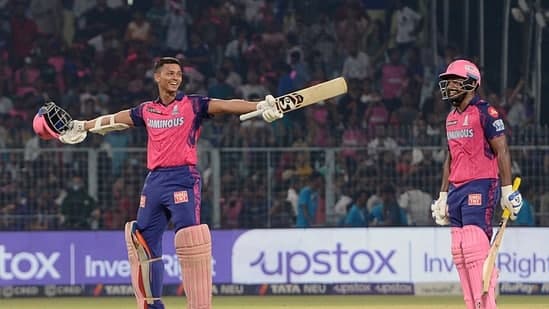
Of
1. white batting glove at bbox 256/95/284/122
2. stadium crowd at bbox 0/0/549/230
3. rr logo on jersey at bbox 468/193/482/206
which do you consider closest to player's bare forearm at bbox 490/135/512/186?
rr logo on jersey at bbox 468/193/482/206

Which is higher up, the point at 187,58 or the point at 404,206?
the point at 187,58

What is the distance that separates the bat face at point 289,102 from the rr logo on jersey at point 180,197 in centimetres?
93

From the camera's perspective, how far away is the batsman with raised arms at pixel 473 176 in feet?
32.9

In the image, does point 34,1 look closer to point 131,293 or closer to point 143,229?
point 131,293

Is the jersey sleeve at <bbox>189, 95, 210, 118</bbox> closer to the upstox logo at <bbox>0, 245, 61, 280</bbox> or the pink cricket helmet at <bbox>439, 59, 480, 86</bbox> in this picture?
the pink cricket helmet at <bbox>439, 59, 480, 86</bbox>

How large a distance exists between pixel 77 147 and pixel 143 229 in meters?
7.50

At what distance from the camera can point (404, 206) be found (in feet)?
54.7

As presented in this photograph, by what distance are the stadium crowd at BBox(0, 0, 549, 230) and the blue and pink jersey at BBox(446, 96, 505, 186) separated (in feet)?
20.8

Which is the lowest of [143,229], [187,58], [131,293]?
[131,293]

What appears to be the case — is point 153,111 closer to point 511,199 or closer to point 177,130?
point 177,130

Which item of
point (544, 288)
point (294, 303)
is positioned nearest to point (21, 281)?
point (294, 303)

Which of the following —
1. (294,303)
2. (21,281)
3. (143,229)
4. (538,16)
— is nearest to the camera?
(143,229)

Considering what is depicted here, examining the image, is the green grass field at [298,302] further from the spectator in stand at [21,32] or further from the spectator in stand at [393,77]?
the spectator in stand at [21,32]

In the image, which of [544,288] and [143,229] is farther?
[544,288]
